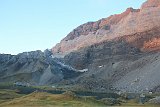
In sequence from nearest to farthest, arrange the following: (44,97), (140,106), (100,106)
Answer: (100,106)
(140,106)
(44,97)

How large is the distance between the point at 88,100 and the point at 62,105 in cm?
1999

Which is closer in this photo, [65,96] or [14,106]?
[14,106]

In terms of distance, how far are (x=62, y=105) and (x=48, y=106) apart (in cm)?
606

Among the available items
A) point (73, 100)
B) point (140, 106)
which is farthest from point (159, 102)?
point (73, 100)

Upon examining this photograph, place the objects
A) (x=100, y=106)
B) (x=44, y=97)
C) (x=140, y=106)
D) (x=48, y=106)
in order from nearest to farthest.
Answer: (x=48, y=106) → (x=100, y=106) → (x=140, y=106) → (x=44, y=97)

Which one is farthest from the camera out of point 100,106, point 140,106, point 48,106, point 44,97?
point 44,97

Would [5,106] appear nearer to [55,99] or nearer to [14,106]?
[14,106]

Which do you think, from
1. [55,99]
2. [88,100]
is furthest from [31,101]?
[88,100]

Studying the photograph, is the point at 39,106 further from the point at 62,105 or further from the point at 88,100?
the point at 88,100

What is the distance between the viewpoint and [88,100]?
134 meters

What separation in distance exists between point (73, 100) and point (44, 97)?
10.5m

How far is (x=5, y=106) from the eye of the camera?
114 metres

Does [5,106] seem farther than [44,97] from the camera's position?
No

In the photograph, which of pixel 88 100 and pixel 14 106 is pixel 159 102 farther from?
pixel 14 106
